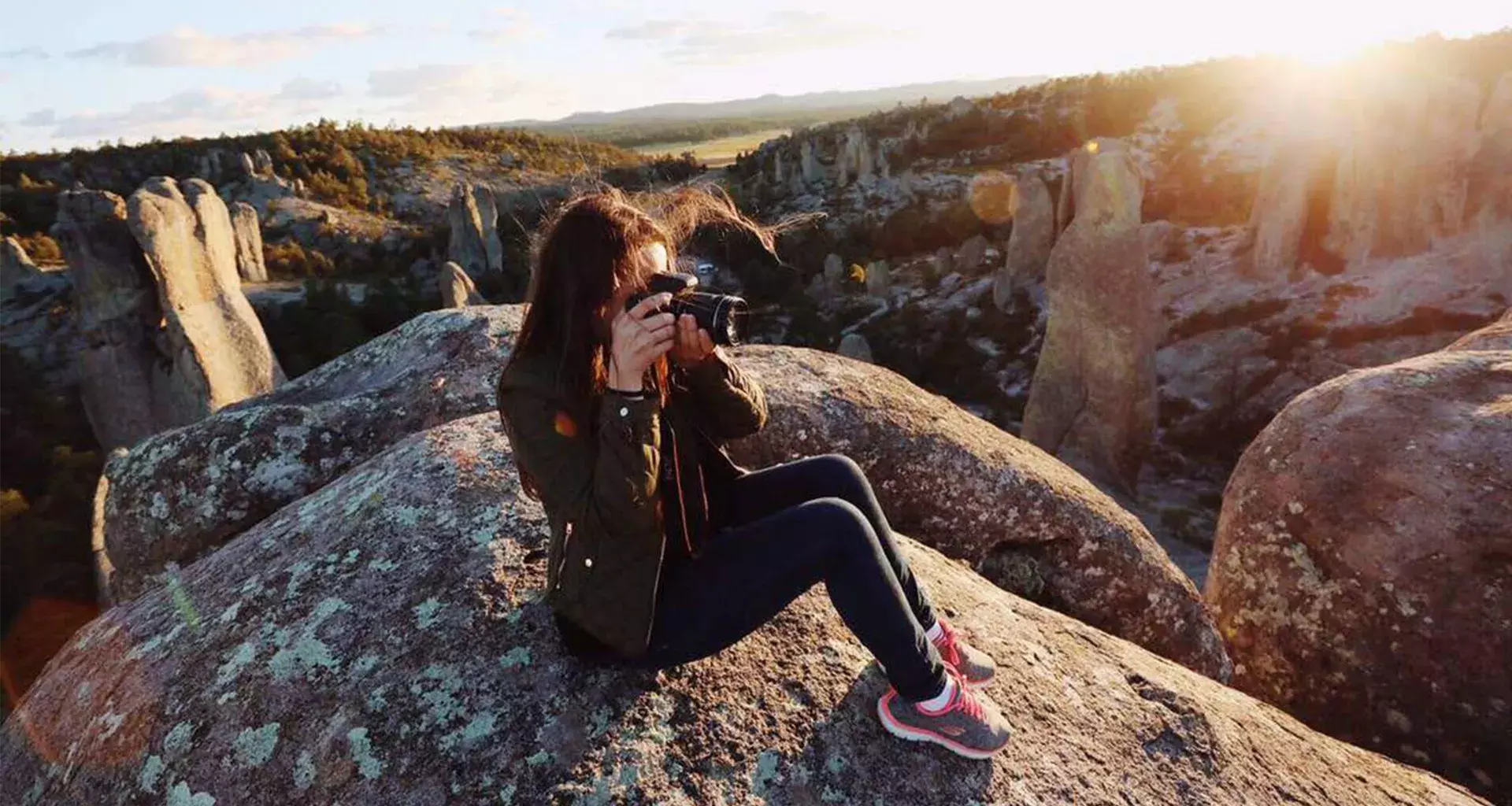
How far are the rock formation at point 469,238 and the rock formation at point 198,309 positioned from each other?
22.5 meters

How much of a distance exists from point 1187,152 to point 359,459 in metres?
55.5

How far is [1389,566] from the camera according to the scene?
6125mm

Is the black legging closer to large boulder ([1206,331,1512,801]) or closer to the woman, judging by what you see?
the woman

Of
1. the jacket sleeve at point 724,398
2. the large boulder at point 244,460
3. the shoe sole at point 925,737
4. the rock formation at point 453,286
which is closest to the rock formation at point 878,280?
the rock formation at point 453,286

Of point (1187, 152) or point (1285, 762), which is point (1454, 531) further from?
point (1187, 152)

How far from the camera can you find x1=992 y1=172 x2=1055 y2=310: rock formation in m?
31.6

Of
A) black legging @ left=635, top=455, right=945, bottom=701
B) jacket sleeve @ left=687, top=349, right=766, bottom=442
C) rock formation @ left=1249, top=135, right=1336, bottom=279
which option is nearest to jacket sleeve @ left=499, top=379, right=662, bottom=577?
black legging @ left=635, top=455, right=945, bottom=701

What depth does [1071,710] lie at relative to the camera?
11.6 ft

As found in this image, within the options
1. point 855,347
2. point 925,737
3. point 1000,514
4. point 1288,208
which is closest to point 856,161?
point 855,347

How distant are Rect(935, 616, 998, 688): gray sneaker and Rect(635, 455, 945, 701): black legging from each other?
242 millimetres

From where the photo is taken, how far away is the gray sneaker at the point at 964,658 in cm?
338

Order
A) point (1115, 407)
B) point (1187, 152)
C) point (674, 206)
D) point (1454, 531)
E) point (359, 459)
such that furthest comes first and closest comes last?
point (1187, 152) → point (1115, 407) → point (1454, 531) → point (359, 459) → point (674, 206)

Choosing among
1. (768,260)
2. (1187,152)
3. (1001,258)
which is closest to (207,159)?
(768,260)

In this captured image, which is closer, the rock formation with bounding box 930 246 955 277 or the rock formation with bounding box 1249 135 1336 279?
the rock formation with bounding box 1249 135 1336 279
